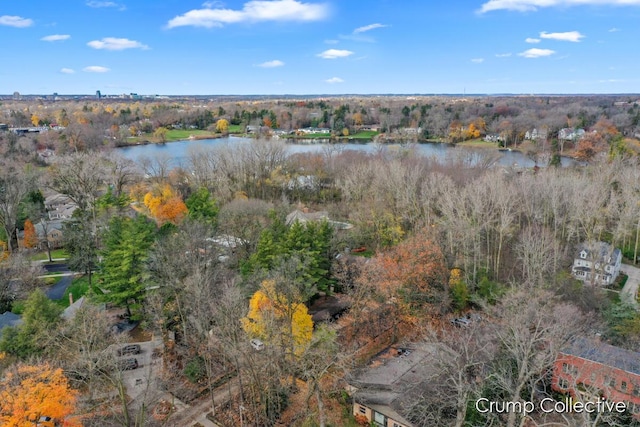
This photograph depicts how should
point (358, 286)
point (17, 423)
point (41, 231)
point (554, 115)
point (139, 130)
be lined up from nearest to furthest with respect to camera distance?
point (17, 423) → point (358, 286) → point (41, 231) → point (554, 115) → point (139, 130)

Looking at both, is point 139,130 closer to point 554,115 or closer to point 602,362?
point 554,115

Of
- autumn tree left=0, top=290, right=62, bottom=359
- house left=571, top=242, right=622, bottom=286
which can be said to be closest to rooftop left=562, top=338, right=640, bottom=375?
house left=571, top=242, right=622, bottom=286

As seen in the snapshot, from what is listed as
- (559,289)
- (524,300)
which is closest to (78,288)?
(524,300)

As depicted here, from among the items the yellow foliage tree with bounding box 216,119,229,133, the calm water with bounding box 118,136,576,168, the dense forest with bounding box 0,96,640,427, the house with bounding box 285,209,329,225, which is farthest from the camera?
the yellow foliage tree with bounding box 216,119,229,133

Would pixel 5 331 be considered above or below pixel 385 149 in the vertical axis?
below

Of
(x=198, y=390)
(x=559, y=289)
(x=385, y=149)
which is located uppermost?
(x=385, y=149)

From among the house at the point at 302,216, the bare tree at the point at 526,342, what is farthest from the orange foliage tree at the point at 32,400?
the house at the point at 302,216

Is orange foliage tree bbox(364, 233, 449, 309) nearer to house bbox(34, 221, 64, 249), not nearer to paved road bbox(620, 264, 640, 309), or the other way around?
→ paved road bbox(620, 264, 640, 309)

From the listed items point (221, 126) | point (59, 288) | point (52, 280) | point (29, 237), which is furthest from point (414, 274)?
point (221, 126)
